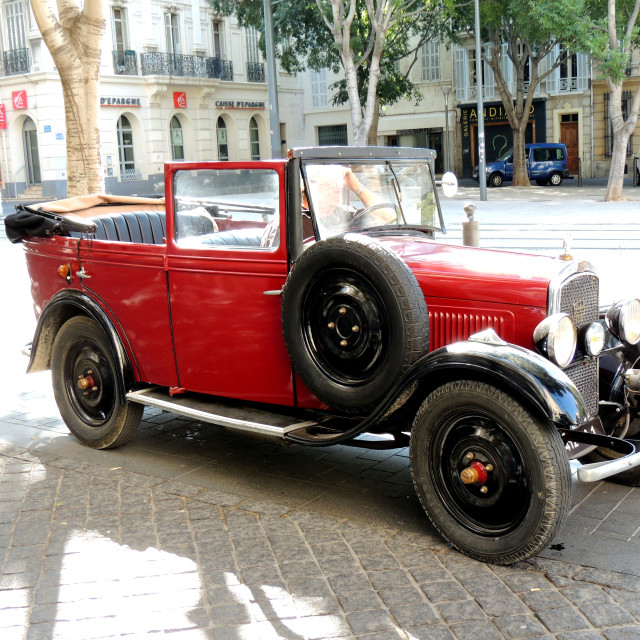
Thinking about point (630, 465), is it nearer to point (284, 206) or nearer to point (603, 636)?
point (603, 636)

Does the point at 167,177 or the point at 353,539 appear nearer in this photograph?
the point at 353,539

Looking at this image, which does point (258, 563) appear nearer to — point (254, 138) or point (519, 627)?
point (519, 627)

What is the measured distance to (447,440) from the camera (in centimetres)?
406

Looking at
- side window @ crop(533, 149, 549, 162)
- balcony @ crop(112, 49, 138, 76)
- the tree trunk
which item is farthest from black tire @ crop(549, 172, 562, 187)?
balcony @ crop(112, 49, 138, 76)

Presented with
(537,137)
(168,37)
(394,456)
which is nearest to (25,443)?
(394,456)

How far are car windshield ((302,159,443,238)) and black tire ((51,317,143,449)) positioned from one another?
1.75 meters

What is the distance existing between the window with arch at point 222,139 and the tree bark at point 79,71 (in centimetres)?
3288

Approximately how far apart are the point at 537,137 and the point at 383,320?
4100 centimetres

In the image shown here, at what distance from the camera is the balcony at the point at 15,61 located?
→ 36.5 m

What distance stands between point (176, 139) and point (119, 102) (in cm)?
420

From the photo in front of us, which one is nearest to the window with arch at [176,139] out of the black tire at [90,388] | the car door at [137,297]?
the black tire at [90,388]

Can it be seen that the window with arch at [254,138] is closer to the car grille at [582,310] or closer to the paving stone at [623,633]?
the car grille at [582,310]

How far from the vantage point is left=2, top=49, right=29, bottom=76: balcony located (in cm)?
3650

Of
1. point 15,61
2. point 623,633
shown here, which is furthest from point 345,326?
point 15,61
